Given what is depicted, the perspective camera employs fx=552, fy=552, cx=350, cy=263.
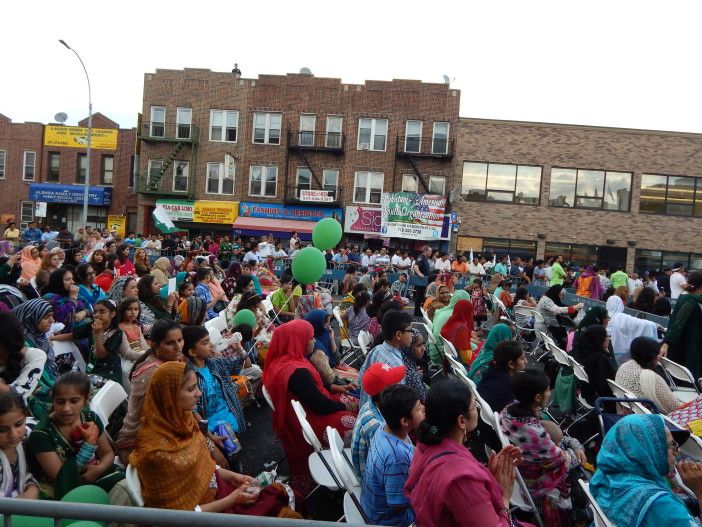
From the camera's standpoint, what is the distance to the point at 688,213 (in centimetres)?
2758

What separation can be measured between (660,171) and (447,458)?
29177 mm

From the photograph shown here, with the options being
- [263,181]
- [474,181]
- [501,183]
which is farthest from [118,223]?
[501,183]

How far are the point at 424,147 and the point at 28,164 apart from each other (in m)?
25.6

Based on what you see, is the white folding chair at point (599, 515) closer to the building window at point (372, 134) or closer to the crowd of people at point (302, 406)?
the crowd of people at point (302, 406)

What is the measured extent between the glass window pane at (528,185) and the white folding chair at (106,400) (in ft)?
84.0

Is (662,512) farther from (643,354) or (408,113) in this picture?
(408,113)

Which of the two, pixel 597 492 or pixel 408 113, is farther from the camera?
pixel 408 113

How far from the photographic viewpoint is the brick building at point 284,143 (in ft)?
93.5

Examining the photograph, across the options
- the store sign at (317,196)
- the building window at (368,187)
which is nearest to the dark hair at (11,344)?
the store sign at (317,196)

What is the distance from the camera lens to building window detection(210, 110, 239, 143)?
29.9 meters

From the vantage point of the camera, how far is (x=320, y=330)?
690cm

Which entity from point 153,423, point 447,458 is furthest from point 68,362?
point 447,458

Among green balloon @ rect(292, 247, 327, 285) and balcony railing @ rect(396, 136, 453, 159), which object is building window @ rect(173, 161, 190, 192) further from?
green balloon @ rect(292, 247, 327, 285)

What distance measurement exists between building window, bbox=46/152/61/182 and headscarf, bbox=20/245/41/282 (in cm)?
2896
